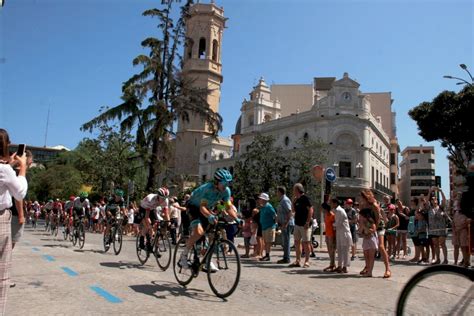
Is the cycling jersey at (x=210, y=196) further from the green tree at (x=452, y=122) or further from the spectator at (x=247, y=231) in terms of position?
the green tree at (x=452, y=122)

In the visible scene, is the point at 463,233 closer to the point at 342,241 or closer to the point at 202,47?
the point at 342,241

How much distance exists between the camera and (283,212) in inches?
455

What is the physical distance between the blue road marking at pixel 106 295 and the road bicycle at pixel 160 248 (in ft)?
7.45

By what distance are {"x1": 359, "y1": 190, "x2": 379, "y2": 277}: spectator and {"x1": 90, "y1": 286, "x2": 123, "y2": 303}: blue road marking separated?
17.2ft

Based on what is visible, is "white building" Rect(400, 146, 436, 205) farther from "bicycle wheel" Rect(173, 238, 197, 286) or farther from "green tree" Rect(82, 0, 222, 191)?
"bicycle wheel" Rect(173, 238, 197, 286)

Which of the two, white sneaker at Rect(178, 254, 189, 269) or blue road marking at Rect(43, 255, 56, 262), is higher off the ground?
white sneaker at Rect(178, 254, 189, 269)

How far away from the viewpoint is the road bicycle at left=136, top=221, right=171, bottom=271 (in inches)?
349

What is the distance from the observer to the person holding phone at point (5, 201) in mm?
3783

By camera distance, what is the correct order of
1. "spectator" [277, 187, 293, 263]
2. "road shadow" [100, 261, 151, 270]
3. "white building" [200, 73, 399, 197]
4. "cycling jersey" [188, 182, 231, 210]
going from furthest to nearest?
1. "white building" [200, 73, 399, 197]
2. "spectator" [277, 187, 293, 263]
3. "road shadow" [100, 261, 151, 270]
4. "cycling jersey" [188, 182, 231, 210]

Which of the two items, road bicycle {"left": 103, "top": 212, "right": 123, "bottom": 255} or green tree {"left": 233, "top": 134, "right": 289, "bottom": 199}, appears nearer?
road bicycle {"left": 103, "top": 212, "right": 123, "bottom": 255}

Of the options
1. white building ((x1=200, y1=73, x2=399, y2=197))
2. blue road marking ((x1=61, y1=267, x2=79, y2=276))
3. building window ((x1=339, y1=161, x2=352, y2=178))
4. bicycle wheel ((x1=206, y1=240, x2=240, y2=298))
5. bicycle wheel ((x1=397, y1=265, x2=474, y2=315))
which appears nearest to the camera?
bicycle wheel ((x1=397, y1=265, x2=474, y2=315))

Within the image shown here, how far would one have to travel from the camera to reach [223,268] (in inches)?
252

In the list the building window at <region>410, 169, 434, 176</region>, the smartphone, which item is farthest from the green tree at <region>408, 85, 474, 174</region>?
the building window at <region>410, 169, 434, 176</region>

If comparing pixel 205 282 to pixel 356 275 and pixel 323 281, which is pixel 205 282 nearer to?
pixel 323 281
